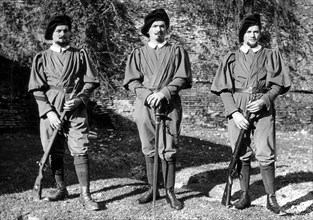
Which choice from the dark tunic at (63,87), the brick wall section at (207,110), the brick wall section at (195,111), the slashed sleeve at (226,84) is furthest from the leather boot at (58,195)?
the brick wall section at (207,110)

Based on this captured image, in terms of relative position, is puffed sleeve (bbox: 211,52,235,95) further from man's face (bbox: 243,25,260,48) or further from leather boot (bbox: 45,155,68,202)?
leather boot (bbox: 45,155,68,202)

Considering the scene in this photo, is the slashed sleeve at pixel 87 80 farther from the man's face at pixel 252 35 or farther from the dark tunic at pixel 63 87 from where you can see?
the man's face at pixel 252 35

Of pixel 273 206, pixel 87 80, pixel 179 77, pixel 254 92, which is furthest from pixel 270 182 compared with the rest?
pixel 87 80

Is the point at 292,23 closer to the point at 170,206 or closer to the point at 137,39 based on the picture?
the point at 137,39

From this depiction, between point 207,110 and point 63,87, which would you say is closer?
point 63,87

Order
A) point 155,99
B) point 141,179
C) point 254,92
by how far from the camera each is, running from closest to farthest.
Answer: point 155,99, point 254,92, point 141,179

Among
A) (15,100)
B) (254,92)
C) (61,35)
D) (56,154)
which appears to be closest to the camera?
(254,92)

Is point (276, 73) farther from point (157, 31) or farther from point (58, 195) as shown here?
point (58, 195)

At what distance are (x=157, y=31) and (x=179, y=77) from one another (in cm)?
58

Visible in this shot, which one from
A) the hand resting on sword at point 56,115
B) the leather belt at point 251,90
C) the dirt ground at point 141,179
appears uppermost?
the leather belt at point 251,90

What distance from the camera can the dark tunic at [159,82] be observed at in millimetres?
5070

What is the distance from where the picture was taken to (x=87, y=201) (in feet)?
16.8

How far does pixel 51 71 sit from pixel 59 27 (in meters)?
0.53

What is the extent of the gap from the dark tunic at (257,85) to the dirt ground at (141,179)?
2.67ft
